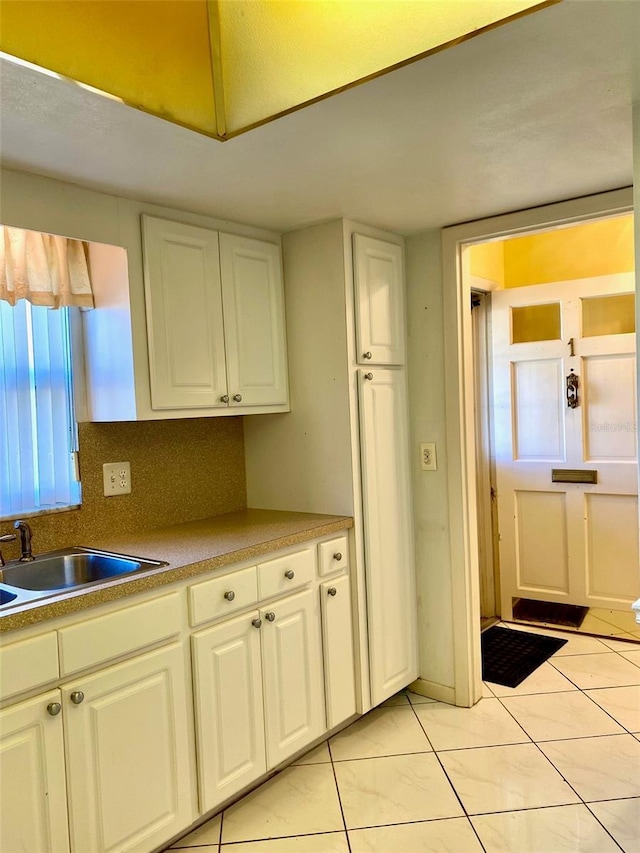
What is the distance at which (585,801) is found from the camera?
2.11 metres

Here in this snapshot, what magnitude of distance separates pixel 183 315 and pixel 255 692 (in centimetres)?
133

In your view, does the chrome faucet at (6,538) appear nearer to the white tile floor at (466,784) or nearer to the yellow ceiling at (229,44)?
the white tile floor at (466,784)

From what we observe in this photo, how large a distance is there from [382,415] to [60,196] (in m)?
1.45

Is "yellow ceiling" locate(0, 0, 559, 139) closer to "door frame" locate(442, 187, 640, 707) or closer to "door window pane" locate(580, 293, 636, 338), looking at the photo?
"door frame" locate(442, 187, 640, 707)

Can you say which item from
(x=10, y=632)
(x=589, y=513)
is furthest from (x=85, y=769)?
(x=589, y=513)

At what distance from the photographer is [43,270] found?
6.98 ft

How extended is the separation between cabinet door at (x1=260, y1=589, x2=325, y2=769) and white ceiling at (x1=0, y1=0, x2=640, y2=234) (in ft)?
4.70

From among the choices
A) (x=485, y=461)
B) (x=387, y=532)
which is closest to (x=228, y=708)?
(x=387, y=532)

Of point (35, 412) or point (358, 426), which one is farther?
point (358, 426)

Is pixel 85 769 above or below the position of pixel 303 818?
above

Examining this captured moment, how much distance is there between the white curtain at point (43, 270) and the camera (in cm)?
205

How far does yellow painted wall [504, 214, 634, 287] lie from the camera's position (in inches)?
135

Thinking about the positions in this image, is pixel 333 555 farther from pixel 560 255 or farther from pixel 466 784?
pixel 560 255

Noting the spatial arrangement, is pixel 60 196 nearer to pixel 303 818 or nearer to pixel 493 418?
pixel 303 818
